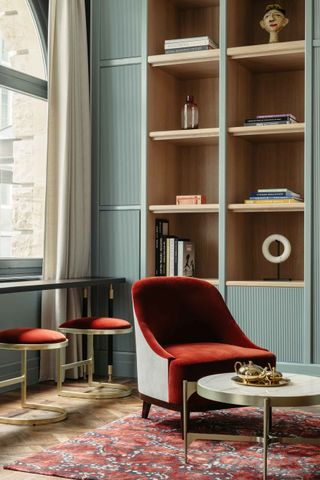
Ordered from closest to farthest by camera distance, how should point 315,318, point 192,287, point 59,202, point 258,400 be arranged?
point 258,400 → point 192,287 → point 315,318 → point 59,202

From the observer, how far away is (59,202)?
528 cm

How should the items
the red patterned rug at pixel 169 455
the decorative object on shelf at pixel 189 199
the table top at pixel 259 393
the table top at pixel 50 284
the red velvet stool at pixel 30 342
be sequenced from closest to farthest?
1. the table top at pixel 259 393
2. the red patterned rug at pixel 169 455
3. the red velvet stool at pixel 30 342
4. the table top at pixel 50 284
5. the decorative object on shelf at pixel 189 199

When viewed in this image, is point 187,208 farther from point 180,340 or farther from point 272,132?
point 180,340

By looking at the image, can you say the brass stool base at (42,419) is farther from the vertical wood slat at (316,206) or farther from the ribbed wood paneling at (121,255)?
the vertical wood slat at (316,206)

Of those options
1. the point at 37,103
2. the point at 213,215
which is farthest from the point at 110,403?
the point at 37,103

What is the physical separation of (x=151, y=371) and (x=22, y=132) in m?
2.23

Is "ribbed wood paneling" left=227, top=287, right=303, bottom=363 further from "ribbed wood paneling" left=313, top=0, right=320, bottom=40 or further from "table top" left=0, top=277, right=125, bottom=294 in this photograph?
"ribbed wood paneling" left=313, top=0, right=320, bottom=40

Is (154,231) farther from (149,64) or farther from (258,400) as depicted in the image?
(258,400)

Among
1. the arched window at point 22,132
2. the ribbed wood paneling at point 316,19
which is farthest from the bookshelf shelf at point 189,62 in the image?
the arched window at point 22,132

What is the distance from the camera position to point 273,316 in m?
5.07

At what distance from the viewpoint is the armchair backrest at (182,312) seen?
13.5 ft

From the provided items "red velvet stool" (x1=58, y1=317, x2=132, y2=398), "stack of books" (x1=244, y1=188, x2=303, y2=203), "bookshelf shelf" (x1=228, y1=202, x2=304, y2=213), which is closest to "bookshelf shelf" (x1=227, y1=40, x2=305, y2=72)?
"stack of books" (x1=244, y1=188, x2=303, y2=203)

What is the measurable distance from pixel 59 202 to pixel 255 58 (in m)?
1.64

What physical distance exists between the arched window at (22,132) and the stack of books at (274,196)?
149 cm
